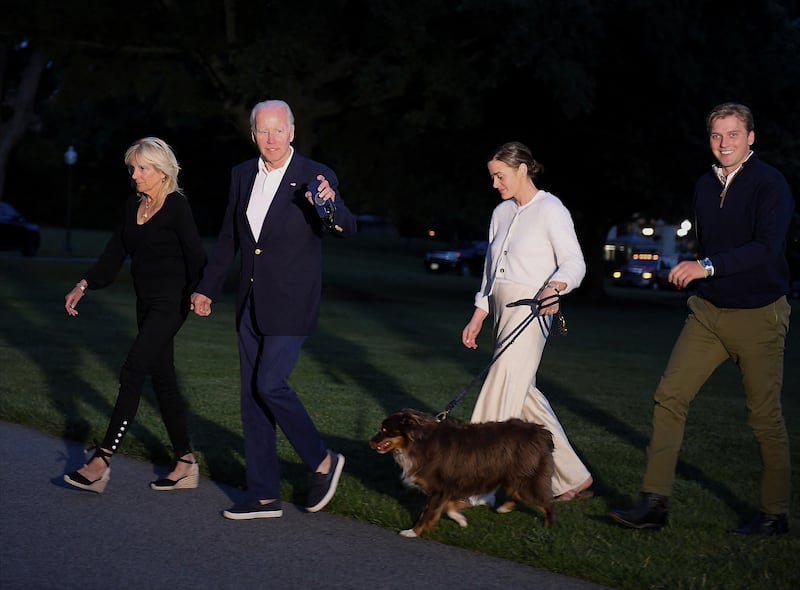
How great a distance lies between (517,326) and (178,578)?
2.29 metres

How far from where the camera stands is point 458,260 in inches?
2381

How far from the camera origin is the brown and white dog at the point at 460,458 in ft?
20.5

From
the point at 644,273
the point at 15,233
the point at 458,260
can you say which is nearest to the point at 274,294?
the point at 15,233

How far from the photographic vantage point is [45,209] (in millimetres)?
66438

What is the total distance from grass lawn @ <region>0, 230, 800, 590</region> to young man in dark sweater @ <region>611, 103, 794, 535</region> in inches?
10.9

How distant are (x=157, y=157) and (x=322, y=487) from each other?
2090 millimetres

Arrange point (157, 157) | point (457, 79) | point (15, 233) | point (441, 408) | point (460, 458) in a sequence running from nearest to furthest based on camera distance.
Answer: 1. point (460, 458)
2. point (157, 157)
3. point (441, 408)
4. point (457, 79)
5. point (15, 233)

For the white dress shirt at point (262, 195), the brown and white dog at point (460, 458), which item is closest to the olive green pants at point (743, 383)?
the brown and white dog at point (460, 458)

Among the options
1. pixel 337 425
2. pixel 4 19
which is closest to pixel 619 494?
pixel 337 425

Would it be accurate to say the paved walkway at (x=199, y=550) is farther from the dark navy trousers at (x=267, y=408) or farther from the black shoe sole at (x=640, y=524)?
the black shoe sole at (x=640, y=524)

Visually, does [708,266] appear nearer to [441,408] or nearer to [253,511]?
[253,511]

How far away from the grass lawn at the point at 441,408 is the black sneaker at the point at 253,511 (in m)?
0.38

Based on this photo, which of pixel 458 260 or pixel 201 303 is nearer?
pixel 201 303

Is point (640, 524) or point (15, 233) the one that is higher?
point (640, 524)
